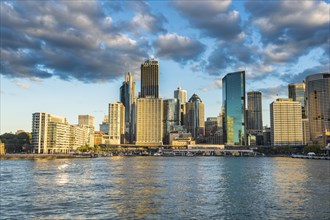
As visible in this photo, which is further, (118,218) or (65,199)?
(65,199)

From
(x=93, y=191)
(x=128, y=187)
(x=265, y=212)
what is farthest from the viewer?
(x=128, y=187)

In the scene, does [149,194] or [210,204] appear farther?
[149,194]

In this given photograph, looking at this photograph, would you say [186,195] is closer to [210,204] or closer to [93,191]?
[210,204]

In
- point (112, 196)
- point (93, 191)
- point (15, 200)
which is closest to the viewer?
point (15, 200)

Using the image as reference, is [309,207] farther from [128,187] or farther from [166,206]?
[128,187]

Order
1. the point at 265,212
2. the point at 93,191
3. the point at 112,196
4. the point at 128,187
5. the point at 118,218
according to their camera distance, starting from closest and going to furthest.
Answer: the point at 118,218 < the point at 265,212 < the point at 112,196 < the point at 93,191 < the point at 128,187

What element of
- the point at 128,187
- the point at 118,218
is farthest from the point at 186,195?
the point at 118,218

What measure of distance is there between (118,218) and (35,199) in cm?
1970

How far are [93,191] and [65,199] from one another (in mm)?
10102

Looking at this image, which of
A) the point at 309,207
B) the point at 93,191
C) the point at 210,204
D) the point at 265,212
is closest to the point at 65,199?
the point at 93,191

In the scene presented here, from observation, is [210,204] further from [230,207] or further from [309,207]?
[309,207]

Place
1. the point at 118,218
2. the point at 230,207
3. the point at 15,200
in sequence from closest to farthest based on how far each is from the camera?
the point at 118,218, the point at 230,207, the point at 15,200

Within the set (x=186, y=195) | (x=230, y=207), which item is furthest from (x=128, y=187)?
(x=230, y=207)

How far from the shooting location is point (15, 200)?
58.2 meters
